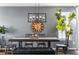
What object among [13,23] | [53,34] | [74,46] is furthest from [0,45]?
[74,46]

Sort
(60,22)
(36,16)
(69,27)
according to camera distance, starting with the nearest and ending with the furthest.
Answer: (60,22), (69,27), (36,16)

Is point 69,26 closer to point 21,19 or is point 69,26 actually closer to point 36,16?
point 36,16

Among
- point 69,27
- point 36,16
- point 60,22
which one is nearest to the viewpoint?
point 60,22

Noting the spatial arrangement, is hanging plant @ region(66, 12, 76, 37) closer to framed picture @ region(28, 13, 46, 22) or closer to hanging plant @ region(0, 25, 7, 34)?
framed picture @ region(28, 13, 46, 22)

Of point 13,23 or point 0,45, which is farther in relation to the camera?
point 13,23

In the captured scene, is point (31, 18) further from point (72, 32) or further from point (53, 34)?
point (72, 32)

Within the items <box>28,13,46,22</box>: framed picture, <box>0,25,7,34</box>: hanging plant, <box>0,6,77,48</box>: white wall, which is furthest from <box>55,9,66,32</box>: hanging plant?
<box>0,25,7,34</box>: hanging plant

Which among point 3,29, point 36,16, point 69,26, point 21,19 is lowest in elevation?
point 3,29

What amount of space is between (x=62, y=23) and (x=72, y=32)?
0.66m

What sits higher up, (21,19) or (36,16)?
(36,16)

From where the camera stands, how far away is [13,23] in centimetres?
896

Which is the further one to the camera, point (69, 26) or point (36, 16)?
point (36, 16)

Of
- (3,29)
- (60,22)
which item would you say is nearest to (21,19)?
(3,29)

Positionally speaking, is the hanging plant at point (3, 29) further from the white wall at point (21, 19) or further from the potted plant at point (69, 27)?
the potted plant at point (69, 27)
